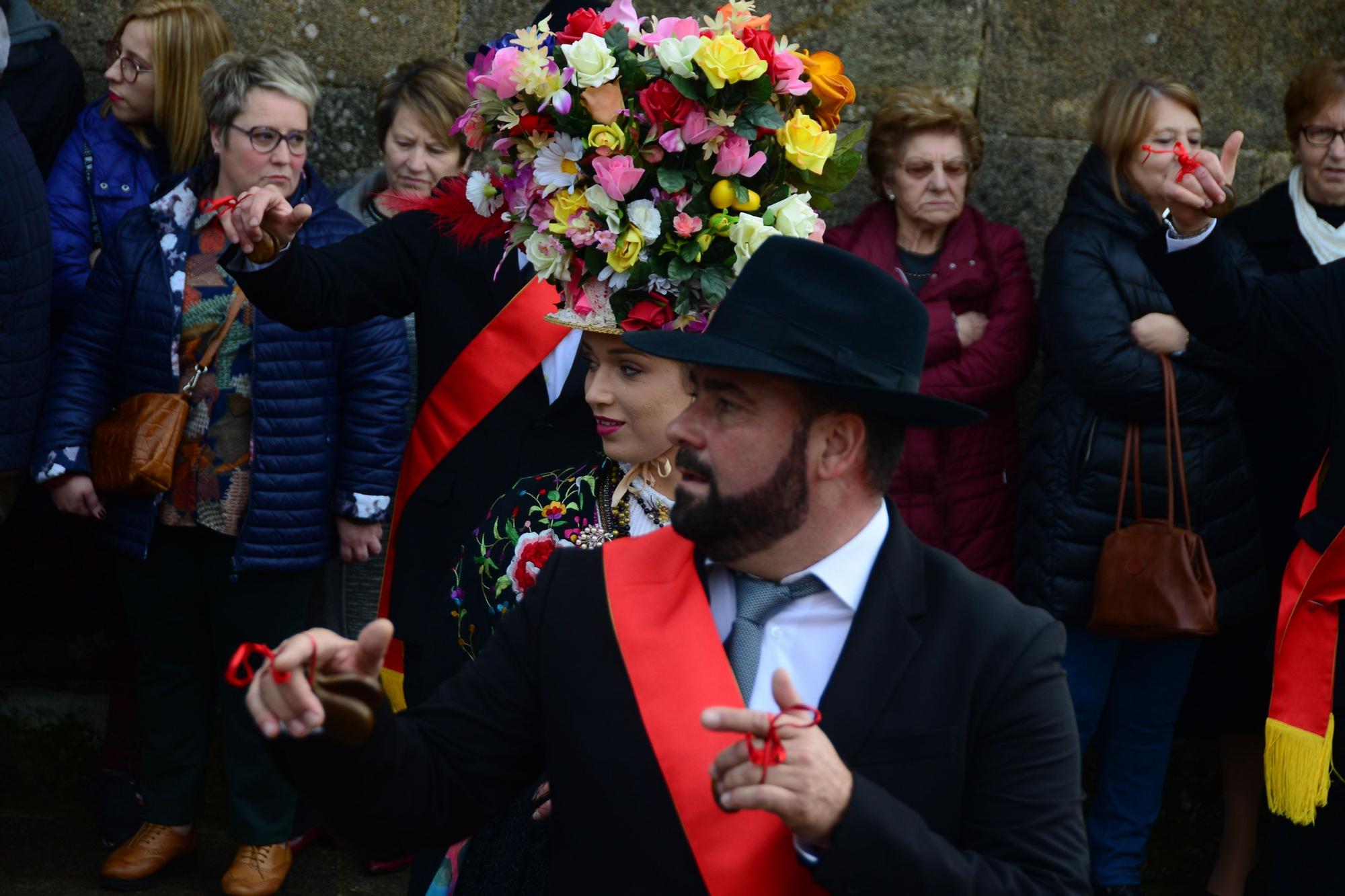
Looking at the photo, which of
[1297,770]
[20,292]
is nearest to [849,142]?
[1297,770]

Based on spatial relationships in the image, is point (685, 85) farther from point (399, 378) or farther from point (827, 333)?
point (399, 378)

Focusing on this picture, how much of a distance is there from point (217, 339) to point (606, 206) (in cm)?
163

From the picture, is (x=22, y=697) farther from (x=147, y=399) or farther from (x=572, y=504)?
(x=572, y=504)

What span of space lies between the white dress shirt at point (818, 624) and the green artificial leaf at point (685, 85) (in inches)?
38.9

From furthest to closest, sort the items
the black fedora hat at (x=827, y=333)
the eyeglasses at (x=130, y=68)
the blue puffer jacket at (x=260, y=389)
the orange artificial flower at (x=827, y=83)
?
the eyeglasses at (x=130, y=68) < the blue puffer jacket at (x=260, y=389) < the orange artificial flower at (x=827, y=83) < the black fedora hat at (x=827, y=333)

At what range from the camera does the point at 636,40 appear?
9.10 ft

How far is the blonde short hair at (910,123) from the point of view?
14.6ft

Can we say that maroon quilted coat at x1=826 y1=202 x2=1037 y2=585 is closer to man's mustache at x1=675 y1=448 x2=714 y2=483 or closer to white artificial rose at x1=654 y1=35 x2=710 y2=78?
white artificial rose at x1=654 y1=35 x2=710 y2=78

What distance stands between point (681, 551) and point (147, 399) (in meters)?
2.25

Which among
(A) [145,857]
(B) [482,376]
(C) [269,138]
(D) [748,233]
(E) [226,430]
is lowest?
(A) [145,857]

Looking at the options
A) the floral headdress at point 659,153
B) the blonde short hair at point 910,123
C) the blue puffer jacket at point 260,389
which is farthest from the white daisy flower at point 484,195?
the blonde short hair at point 910,123

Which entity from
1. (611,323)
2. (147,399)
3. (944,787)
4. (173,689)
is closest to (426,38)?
(147,399)

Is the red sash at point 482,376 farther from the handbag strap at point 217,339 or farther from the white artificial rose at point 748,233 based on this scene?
the white artificial rose at point 748,233

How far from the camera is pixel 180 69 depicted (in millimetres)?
4348
